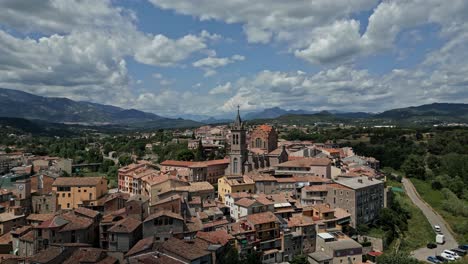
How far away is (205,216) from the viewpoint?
153 feet

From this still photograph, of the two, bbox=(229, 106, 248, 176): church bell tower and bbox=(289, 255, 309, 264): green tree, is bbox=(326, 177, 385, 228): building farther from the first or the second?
bbox=(229, 106, 248, 176): church bell tower

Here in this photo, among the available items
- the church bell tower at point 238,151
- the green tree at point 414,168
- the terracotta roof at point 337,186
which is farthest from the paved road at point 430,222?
the church bell tower at point 238,151

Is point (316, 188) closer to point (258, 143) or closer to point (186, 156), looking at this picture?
point (258, 143)

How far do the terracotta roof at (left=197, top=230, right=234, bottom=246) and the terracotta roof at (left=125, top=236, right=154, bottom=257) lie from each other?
5368mm

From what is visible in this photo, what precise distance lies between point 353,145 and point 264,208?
286 feet

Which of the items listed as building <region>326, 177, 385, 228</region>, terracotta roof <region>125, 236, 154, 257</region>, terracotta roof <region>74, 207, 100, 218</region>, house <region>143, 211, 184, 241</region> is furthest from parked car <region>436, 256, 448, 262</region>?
terracotta roof <region>74, 207, 100, 218</region>

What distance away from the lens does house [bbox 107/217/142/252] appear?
3888 centimetres

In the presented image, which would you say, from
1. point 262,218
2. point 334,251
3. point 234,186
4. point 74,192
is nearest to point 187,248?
point 262,218

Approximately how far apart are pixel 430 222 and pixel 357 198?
23.3 meters

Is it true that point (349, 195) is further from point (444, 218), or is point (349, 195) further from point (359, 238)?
point (444, 218)

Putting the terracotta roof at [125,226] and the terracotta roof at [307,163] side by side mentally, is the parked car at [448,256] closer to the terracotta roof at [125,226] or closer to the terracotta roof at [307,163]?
the terracotta roof at [307,163]

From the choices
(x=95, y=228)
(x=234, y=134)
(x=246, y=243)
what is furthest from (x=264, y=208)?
(x=234, y=134)

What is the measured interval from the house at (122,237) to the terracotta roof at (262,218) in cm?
1351

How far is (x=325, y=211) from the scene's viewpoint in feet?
165
